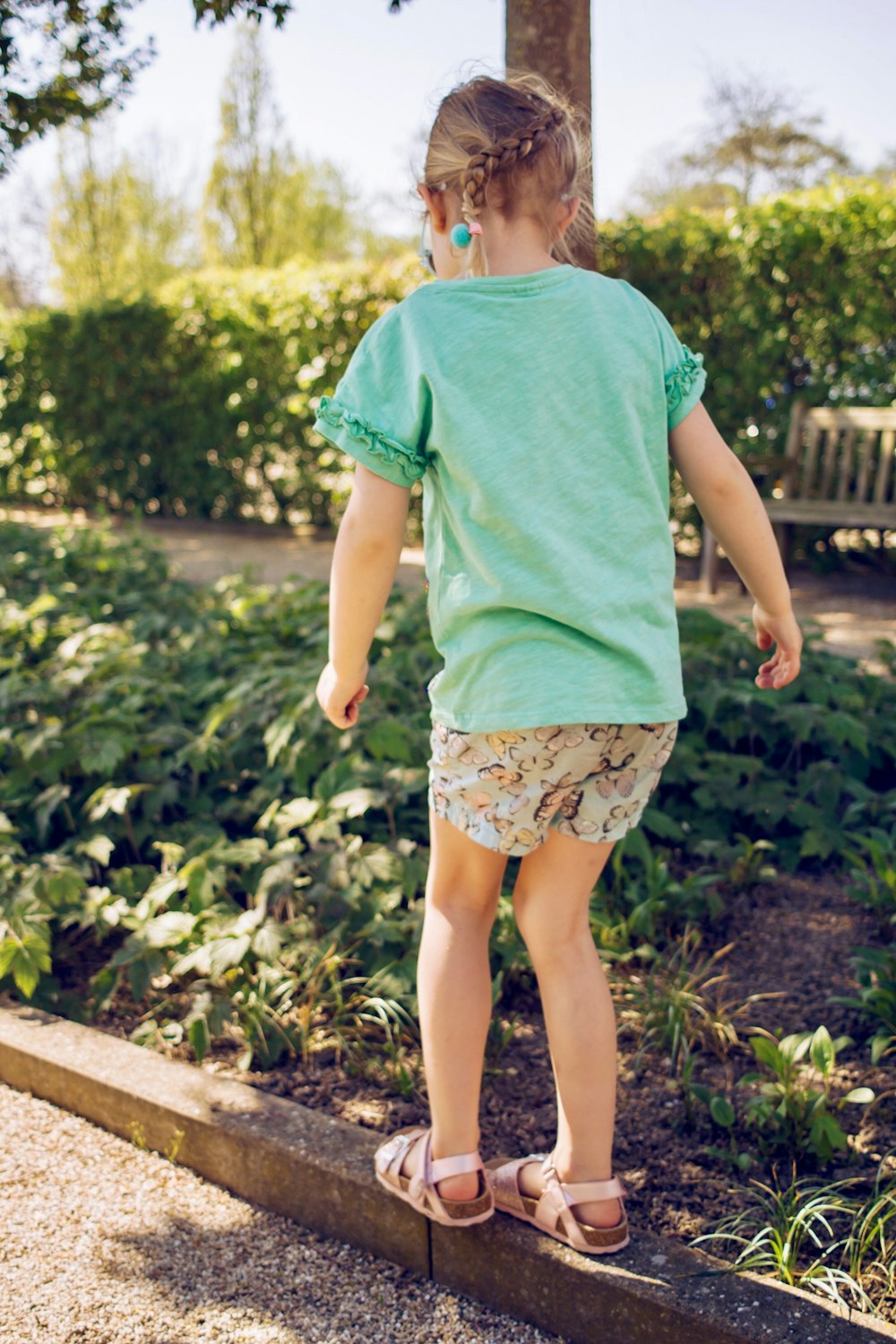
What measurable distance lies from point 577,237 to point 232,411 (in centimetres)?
740

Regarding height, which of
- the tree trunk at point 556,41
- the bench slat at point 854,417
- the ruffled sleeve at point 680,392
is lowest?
the bench slat at point 854,417

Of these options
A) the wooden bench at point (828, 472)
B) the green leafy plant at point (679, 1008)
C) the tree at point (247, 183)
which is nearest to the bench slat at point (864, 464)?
the wooden bench at point (828, 472)

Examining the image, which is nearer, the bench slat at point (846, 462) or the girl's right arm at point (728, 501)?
the girl's right arm at point (728, 501)

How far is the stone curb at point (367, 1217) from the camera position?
158cm

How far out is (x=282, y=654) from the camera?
3943mm

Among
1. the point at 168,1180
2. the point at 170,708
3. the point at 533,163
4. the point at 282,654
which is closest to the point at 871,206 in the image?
the point at 282,654

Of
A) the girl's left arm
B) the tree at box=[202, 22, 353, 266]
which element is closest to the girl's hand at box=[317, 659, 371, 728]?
the girl's left arm

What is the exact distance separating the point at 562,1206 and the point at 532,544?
40.6 inches

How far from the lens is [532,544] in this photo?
1.55 meters

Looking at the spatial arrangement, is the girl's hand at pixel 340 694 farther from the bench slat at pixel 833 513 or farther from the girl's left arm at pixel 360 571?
the bench slat at pixel 833 513

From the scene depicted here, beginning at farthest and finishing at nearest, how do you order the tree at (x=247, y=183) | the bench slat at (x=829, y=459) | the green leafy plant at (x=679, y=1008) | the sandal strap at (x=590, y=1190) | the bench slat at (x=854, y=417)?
the tree at (x=247, y=183) < the bench slat at (x=829, y=459) < the bench slat at (x=854, y=417) < the green leafy plant at (x=679, y=1008) < the sandal strap at (x=590, y=1190)

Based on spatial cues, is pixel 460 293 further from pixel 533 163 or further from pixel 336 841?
pixel 336 841

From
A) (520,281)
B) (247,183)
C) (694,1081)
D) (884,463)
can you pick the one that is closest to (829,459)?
(884,463)

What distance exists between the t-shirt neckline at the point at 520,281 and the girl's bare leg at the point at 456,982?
78 centimetres
